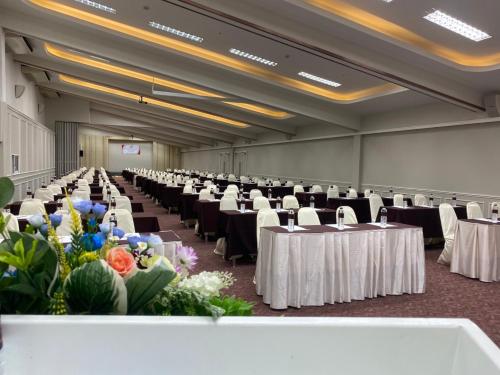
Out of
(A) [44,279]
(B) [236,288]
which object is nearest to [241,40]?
(B) [236,288]

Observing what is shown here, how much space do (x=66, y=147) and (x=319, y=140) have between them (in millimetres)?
13146

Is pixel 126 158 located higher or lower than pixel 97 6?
lower

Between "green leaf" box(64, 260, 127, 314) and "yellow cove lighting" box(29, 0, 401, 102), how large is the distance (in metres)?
8.26

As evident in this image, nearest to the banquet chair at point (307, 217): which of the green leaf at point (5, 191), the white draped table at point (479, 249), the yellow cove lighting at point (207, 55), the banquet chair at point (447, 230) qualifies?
the white draped table at point (479, 249)

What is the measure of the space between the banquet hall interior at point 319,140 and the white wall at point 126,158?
17507 millimetres

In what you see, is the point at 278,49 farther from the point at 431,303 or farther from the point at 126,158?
the point at 126,158

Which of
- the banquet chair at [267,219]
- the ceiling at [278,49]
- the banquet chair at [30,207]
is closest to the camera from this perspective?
the banquet chair at [267,219]

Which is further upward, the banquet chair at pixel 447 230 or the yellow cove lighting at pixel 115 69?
the yellow cove lighting at pixel 115 69

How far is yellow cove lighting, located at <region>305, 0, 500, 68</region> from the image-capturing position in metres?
5.95

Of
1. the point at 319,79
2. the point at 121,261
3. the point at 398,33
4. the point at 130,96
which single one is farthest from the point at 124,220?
the point at 130,96

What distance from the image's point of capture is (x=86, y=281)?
107cm

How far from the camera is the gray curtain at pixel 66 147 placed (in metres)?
20.3

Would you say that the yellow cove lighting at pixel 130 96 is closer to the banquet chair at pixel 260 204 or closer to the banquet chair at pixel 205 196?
the banquet chair at pixel 205 196

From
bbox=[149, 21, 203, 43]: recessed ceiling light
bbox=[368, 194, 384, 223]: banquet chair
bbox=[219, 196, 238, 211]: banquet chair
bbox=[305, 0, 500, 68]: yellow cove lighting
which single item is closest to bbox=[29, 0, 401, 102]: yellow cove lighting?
bbox=[149, 21, 203, 43]: recessed ceiling light
